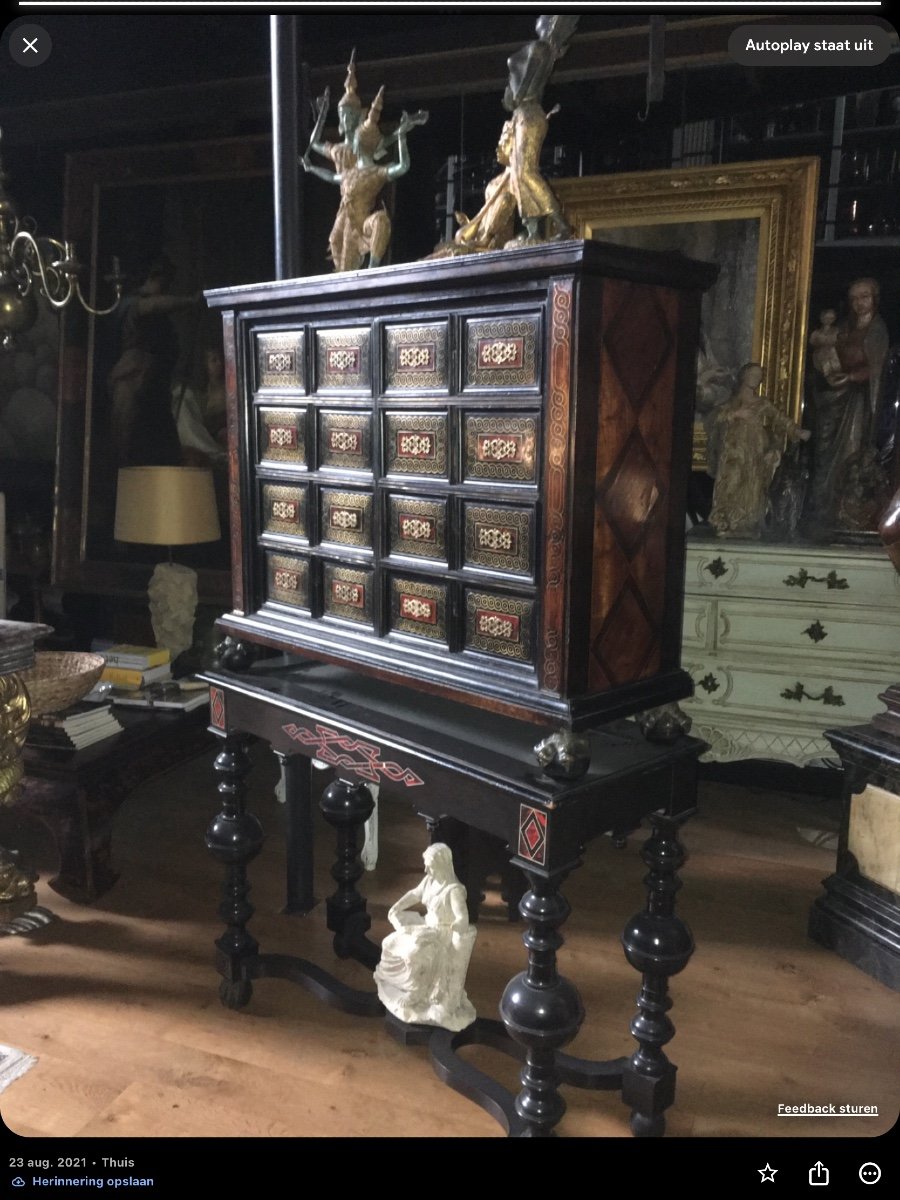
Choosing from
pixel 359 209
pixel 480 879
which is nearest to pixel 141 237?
pixel 359 209

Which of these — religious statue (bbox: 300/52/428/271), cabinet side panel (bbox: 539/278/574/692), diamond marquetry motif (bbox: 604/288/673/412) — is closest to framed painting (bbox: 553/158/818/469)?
religious statue (bbox: 300/52/428/271)

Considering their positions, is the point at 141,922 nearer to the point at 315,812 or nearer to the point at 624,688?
the point at 315,812

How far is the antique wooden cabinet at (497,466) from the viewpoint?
2.11m

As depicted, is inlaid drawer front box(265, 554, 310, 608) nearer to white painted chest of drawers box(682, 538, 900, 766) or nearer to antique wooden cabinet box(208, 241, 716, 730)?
antique wooden cabinet box(208, 241, 716, 730)

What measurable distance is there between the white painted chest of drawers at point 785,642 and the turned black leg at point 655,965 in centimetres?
196

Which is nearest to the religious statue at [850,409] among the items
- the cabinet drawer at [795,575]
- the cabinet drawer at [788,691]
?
the cabinet drawer at [795,575]

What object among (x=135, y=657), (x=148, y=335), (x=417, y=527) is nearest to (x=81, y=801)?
(x=135, y=657)

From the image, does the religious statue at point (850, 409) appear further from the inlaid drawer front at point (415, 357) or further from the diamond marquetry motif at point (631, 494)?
the inlaid drawer front at point (415, 357)

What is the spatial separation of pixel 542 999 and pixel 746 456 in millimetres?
3005

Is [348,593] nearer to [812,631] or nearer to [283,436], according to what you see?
[283,436]

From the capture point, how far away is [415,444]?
2484mm

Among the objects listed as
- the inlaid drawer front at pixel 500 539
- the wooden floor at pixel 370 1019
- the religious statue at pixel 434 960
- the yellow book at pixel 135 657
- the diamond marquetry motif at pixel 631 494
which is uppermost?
the diamond marquetry motif at pixel 631 494

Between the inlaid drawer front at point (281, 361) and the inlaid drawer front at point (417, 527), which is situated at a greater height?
the inlaid drawer front at point (281, 361)

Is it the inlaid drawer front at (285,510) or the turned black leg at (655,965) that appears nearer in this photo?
the turned black leg at (655,965)
